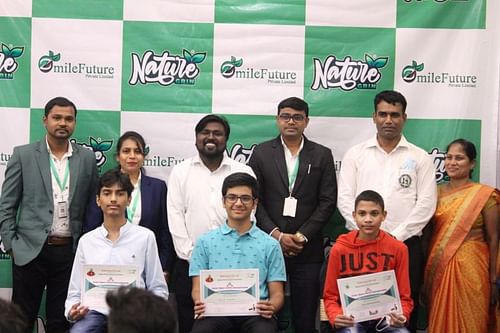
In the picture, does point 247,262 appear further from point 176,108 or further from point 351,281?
point 176,108

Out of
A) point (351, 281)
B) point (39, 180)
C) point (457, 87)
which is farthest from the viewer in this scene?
point (457, 87)

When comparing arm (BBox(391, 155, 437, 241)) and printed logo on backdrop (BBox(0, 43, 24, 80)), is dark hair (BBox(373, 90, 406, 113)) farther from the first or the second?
printed logo on backdrop (BBox(0, 43, 24, 80))

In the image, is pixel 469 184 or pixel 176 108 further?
pixel 176 108

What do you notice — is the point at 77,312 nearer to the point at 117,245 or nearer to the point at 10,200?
the point at 117,245

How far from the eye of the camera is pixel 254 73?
17.0ft

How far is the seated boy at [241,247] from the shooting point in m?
4.21

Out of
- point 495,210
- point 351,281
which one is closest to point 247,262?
point 351,281

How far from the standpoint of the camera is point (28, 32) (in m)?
5.18

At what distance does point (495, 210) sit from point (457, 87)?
950mm

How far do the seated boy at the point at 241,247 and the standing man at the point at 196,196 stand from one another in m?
0.32

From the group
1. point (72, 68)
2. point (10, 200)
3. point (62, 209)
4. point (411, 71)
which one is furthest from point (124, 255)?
point (411, 71)

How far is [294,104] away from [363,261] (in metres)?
1.15

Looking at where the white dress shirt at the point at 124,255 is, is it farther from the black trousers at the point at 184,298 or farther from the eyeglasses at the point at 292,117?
the eyeglasses at the point at 292,117

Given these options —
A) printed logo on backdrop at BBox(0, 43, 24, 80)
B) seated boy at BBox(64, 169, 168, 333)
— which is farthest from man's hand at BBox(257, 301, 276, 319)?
printed logo on backdrop at BBox(0, 43, 24, 80)
